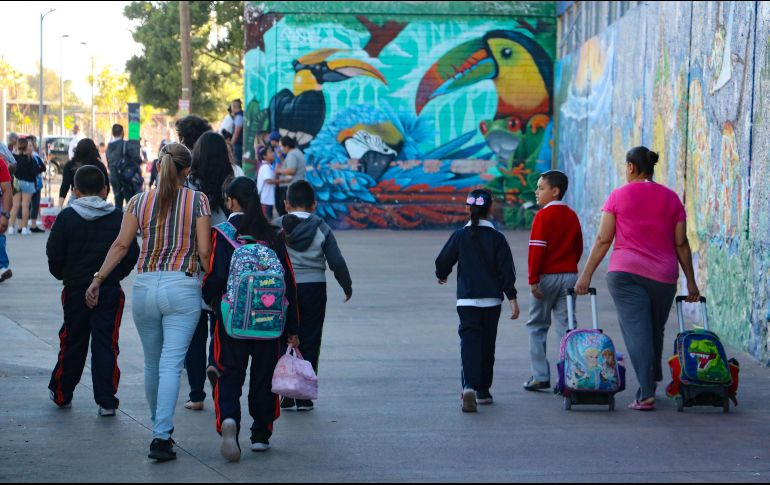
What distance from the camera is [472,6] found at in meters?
25.2

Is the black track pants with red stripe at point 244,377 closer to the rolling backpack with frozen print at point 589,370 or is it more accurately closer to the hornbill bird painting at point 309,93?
the rolling backpack with frozen print at point 589,370

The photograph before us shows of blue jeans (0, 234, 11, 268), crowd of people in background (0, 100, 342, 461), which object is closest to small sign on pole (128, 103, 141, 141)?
blue jeans (0, 234, 11, 268)

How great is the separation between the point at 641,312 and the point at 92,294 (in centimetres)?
362

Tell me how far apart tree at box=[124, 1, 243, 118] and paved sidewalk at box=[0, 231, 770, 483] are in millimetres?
32829

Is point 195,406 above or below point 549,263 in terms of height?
below

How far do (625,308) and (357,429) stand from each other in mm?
2110

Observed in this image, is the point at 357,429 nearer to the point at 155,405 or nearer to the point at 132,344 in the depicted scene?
the point at 155,405

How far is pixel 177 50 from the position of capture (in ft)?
144

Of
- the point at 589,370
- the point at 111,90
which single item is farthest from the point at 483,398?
the point at 111,90

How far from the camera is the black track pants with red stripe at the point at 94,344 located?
7.85m

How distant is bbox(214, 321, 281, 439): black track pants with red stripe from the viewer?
22.0 feet

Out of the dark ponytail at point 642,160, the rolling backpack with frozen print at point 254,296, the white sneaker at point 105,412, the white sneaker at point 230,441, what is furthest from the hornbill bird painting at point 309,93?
the white sneaker at point 230,441

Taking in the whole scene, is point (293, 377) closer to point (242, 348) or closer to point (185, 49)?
point (242, 348)

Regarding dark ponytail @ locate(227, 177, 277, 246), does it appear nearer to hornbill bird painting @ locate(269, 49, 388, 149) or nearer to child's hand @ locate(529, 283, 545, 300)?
child's hand @ locate(529, 283, 545, 300)
